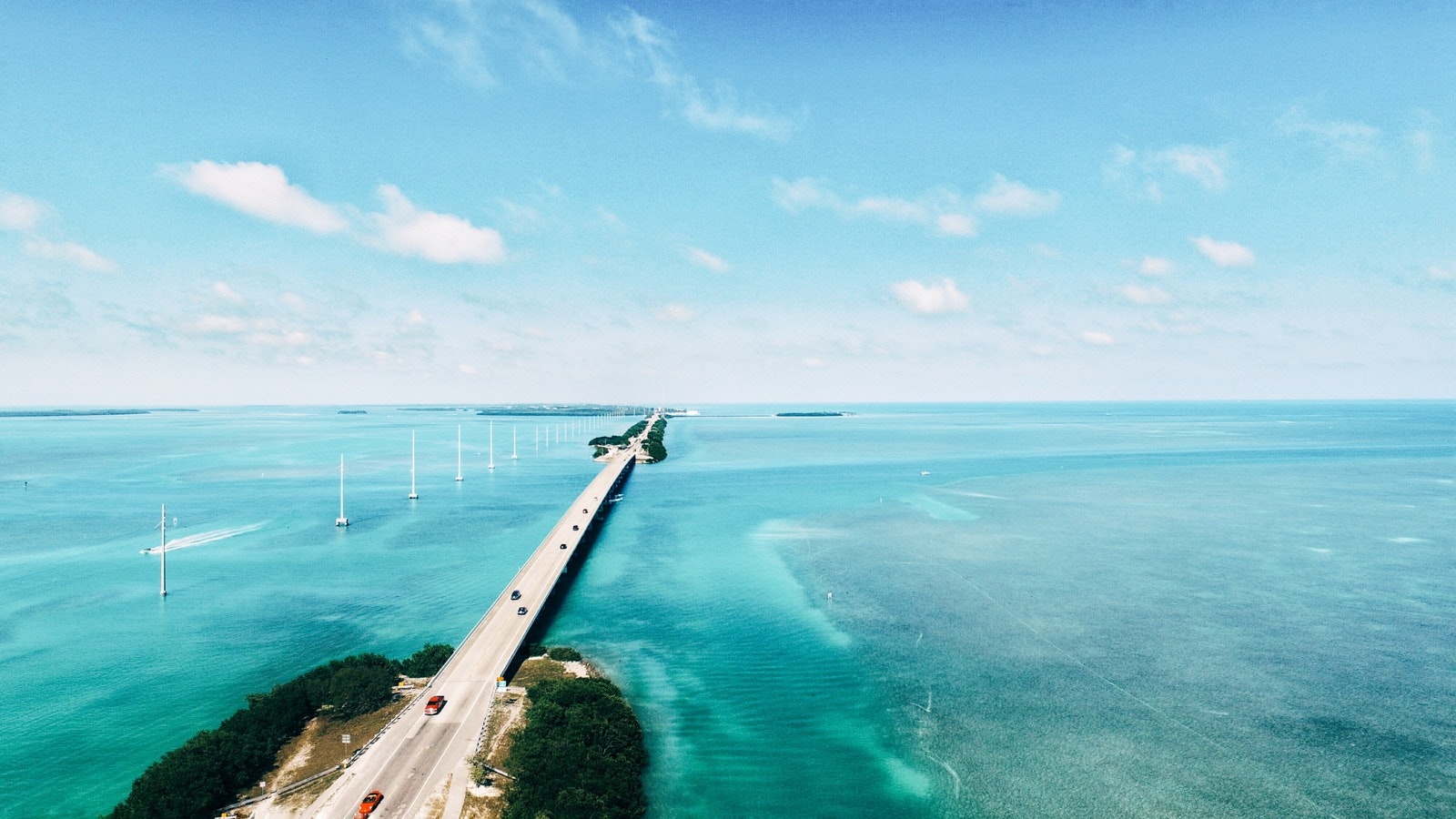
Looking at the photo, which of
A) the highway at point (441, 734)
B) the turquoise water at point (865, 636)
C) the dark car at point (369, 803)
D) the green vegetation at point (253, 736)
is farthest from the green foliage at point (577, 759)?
the green vegetation at point (253, 736)

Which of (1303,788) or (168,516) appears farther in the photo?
(168,516)

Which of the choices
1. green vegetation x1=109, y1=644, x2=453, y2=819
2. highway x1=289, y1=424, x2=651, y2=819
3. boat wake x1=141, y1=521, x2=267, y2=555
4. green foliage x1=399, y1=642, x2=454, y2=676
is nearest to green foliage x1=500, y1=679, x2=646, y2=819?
highway x1=289, y1=424, x2=651, y2=819

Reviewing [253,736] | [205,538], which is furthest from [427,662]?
[205,538]

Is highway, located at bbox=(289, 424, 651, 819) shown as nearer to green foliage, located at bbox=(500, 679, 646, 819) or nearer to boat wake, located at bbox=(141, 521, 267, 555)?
green foliage, located at bbox=(500, 679, 646, 819)

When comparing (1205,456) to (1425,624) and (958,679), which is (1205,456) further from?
(958,679)

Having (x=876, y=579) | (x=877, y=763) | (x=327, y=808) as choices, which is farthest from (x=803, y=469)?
(x=327, y=808)

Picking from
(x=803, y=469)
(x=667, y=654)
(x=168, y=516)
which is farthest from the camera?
(x=803, y=469)
